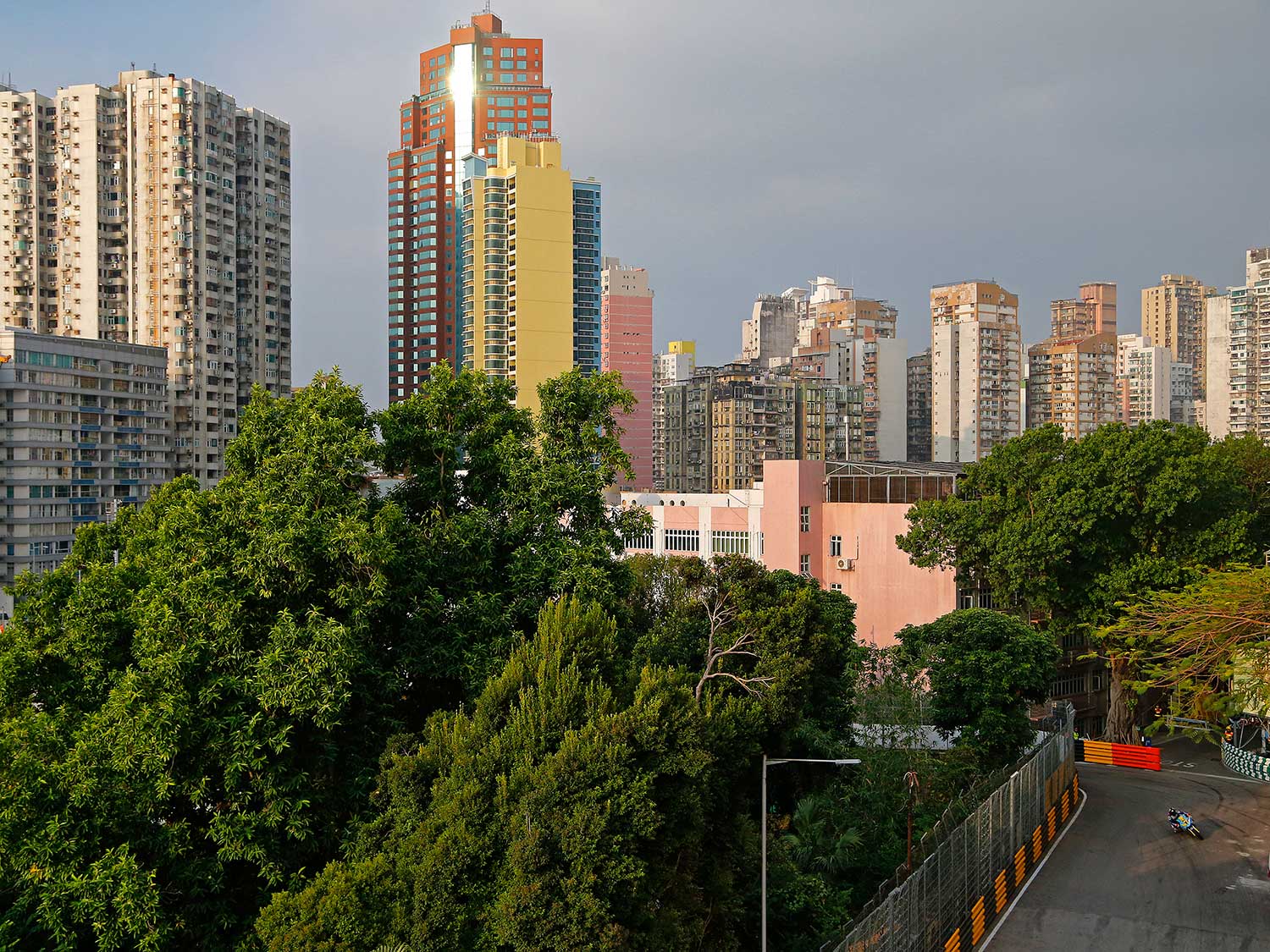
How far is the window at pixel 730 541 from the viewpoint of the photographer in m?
43.0

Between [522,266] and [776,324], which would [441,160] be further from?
[776,324]

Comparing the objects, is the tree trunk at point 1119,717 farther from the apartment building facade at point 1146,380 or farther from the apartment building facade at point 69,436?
the apartment building facade at point 1146,380

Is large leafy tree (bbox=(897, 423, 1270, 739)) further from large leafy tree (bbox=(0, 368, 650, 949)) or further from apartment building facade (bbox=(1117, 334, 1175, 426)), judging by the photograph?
apartment building facade (bbox=(1117, 334, 1175, 426))

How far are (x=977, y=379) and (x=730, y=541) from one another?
220 feet

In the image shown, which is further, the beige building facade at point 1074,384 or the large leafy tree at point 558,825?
the beige building facade at point 1074,384

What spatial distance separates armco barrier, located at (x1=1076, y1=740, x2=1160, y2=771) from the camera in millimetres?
31438

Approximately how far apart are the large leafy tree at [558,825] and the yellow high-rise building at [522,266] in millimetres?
56439

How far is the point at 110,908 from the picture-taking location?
12.8 m

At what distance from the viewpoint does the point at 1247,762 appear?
30.3 m

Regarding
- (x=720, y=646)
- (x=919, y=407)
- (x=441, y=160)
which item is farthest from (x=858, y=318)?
(x=720, y=646)

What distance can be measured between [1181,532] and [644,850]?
24.7 metres

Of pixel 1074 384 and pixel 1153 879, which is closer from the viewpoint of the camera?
pixel 1153 879

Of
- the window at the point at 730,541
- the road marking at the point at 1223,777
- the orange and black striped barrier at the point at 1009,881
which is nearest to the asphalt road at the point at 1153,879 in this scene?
the orange and black striped barrier at the point at 1009,881

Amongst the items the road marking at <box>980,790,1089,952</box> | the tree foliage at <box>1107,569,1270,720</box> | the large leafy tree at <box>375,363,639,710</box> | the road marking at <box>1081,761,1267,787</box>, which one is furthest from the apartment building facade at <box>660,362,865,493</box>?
the tree foliage at <box>1107,569,1270,720</box>
